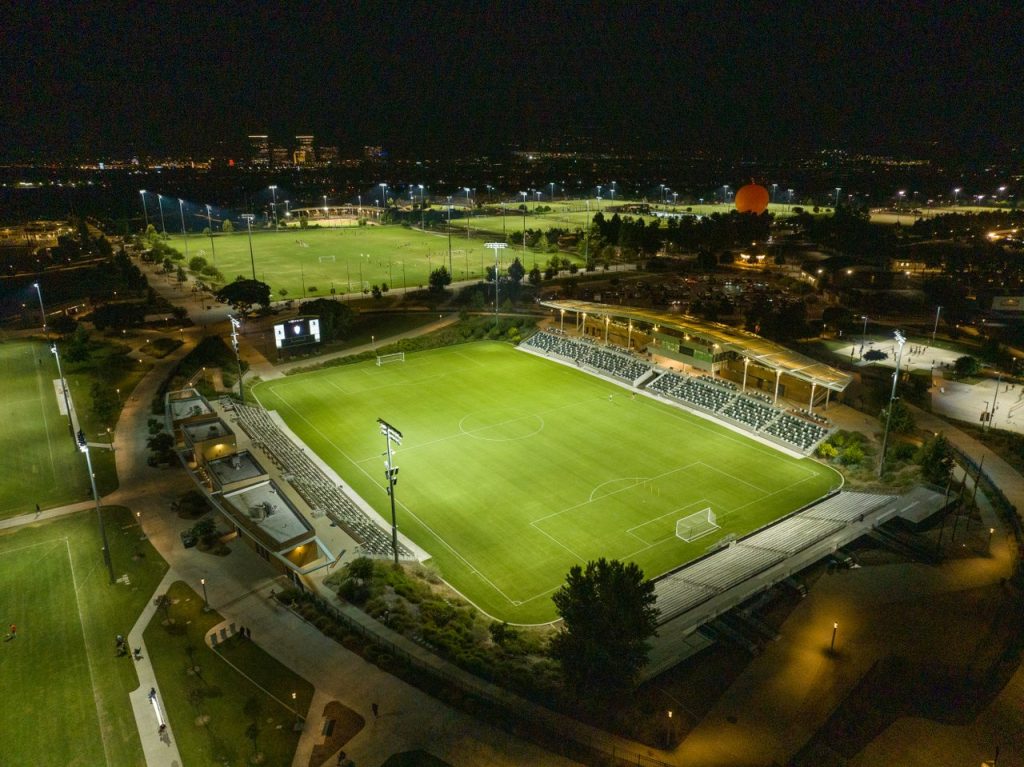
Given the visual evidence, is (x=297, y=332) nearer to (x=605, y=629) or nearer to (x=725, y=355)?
(x=725, y=355)

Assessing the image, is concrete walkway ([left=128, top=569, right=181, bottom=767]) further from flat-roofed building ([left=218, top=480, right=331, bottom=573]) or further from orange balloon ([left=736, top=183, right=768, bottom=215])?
orange balloon ([left=736, top=183, right=768, bottom=215])

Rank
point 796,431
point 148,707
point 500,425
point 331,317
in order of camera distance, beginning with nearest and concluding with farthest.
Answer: point 148,707, point 796,431, point 500,425, point 331,317

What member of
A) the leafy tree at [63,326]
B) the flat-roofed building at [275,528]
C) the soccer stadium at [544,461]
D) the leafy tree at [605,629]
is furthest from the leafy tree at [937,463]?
the leafy tree at [63,326]

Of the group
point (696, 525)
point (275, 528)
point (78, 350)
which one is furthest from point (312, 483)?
point (78, 350)

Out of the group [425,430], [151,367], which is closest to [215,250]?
[151,367]

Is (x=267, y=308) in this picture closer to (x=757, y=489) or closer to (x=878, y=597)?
(x=757, y=489)

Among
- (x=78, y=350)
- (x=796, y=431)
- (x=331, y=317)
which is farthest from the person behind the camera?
(x=331, y=317)

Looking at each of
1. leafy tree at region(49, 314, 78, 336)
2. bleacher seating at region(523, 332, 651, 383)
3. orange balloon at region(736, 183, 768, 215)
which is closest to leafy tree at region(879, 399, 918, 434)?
bleacher seating at region(523, 332, 651, 383)
